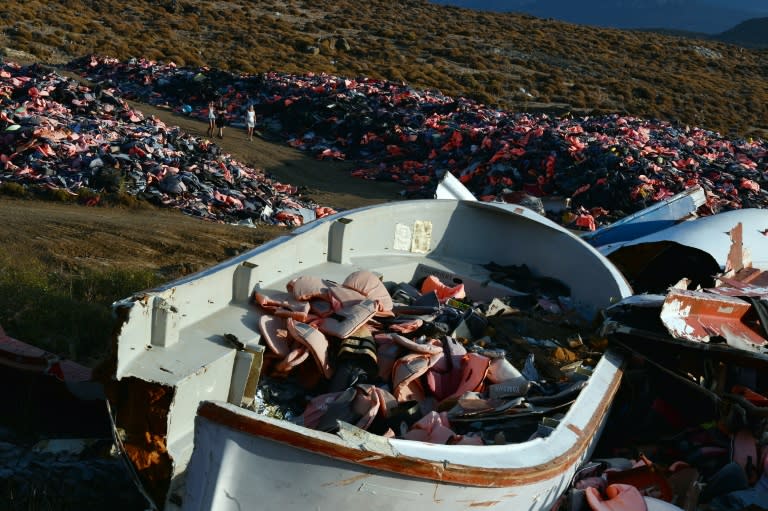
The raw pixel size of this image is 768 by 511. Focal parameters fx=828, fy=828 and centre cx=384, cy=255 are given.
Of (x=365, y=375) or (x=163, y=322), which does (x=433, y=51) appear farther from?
(x=163, y=322)

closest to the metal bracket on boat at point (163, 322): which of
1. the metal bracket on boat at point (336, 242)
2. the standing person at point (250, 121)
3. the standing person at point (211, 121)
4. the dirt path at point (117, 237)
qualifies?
the metal bracket on boat at point (336, 242)

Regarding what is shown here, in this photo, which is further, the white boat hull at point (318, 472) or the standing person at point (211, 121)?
the standing person at point (211, 121)

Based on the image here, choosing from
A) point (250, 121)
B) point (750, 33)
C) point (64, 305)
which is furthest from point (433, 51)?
point (750, 33)

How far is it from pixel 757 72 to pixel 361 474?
52.9 metres

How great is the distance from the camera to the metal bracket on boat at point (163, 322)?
4.37 metres

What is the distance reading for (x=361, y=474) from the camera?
3377 millimetres

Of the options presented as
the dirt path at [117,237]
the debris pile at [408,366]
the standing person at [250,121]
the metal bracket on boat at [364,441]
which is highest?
the metal bracket on boat at [364,441]

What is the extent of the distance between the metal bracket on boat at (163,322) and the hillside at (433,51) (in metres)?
28.0

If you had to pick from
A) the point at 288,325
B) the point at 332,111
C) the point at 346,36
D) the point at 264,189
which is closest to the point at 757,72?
the point at 346,36

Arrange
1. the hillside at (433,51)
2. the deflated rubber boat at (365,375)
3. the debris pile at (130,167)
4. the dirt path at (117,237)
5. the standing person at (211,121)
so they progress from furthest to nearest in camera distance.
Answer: the hillside at (433,51)
the standing person at (211,121)
the debris pile at (130,167)
the dirt path at (117,237)
the deflated rubber boat at (365,375)

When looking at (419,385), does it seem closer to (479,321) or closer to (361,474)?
(479,321)

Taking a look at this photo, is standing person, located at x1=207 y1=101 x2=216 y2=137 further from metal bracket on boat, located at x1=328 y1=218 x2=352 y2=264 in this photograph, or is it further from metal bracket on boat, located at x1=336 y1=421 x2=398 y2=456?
metal bracket on boat, located at x1=336 y1=421 x2=398 y2=456

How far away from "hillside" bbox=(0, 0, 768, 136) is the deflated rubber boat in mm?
26681

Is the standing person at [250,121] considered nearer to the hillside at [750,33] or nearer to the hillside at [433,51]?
the hillside at [433,51]
